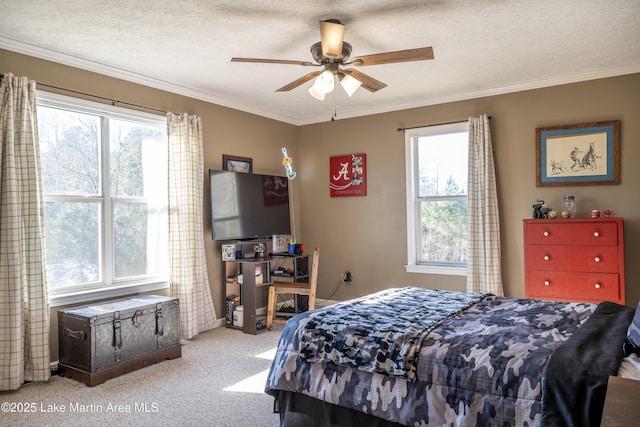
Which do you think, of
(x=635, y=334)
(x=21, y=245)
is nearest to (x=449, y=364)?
(x=635, y=334)

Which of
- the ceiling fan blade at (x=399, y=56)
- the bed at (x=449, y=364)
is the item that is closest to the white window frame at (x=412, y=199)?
the ceiling fan blade at (x=399, y=56)

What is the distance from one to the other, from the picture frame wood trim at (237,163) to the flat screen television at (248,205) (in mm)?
213

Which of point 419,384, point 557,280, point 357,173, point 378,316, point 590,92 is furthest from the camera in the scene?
point 357,173

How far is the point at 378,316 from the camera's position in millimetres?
2439

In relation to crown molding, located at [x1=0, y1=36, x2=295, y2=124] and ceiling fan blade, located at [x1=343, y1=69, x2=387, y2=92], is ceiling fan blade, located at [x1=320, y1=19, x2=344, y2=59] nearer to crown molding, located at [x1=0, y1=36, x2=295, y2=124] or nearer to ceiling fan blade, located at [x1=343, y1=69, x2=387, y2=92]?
ceiling fan blade, located at [x1=343, y1=69, x2=387, y2=92]

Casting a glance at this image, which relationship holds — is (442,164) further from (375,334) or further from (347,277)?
(375,334)

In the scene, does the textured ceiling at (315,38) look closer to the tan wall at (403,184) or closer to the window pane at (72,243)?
the tan wall at (403,184)

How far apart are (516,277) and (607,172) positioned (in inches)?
52.7

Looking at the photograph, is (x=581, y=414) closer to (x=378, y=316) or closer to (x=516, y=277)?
(x=378, y=316)

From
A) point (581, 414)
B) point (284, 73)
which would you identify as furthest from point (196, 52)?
point (581, 414)

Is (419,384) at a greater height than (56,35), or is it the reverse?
(56,35)

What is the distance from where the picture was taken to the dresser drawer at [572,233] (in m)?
3.71

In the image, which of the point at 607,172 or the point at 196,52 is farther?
the point at 607,172

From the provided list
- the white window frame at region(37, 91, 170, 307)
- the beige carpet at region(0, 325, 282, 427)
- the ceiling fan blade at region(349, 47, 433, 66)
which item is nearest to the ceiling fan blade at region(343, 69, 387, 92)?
the ceiling fan blade at region(349, 47, 433, 66)
